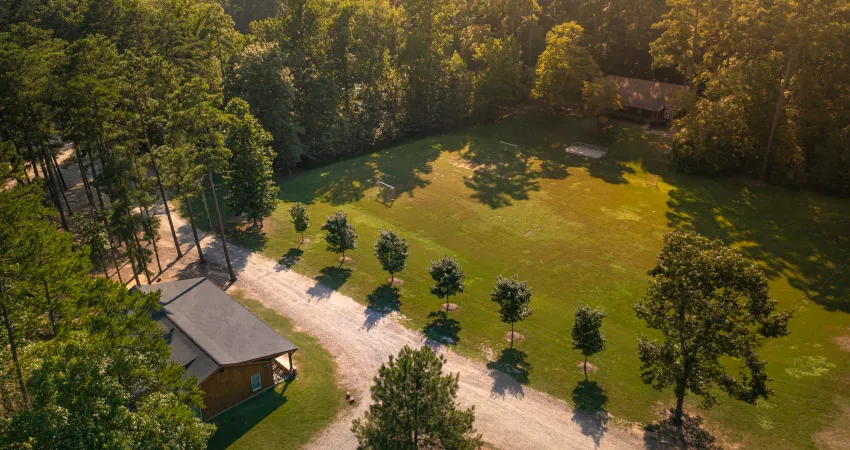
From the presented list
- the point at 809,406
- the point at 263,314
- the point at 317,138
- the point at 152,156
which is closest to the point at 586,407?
the point at 809,406

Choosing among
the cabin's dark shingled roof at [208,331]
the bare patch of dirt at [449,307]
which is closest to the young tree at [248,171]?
the cabin's dark shingled roof at [208,331]

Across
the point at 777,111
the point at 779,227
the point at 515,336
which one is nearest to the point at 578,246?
the point at 515,336

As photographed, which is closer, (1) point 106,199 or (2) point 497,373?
(2) point 497,373

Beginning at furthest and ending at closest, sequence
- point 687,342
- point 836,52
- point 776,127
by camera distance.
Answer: point 776,127 → point 836,52 → point 687,342

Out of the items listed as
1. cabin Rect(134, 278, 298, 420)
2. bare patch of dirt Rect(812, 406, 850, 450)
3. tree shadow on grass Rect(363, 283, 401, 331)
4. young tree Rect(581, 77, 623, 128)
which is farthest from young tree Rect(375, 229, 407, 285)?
young tree Rect(581, 77, 623, 128)

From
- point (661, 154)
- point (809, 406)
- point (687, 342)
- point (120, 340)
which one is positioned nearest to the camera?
point (120, 340)

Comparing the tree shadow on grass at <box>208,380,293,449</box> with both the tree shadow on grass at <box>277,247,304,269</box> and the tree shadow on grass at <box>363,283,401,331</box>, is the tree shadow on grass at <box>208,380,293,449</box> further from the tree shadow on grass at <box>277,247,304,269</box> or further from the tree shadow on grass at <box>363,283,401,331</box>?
the tree shadow on grass at <box>277,247,304,269</box>

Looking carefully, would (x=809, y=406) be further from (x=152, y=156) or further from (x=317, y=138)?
(x=317, y=138)
